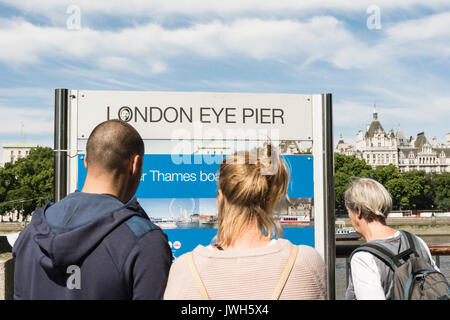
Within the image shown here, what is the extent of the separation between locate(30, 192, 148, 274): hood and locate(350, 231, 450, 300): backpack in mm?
1151

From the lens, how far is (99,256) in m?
1.67

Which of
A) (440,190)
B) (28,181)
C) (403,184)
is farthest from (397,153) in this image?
(28,181)

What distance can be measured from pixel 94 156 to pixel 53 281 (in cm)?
51

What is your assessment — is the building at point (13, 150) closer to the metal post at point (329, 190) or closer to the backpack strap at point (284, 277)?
the metal post at point (329, 190)

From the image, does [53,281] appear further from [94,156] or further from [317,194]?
[317,194]

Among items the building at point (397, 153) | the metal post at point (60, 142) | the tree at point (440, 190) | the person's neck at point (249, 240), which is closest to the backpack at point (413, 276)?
the person's neck at point (249, 240)

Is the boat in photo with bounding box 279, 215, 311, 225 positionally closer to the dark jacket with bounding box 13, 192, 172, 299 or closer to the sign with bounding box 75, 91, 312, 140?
the sign with bounding box 75, 91, 312, 140

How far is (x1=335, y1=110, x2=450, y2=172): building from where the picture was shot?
107688mm

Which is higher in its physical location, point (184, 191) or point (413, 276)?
point (184, 191)

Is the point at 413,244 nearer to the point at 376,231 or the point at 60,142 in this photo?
the point at 376,231

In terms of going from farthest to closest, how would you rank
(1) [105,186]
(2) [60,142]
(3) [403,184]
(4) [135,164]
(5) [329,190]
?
(3) [403,184] < (5) [329,190] < (2) [60,142] < (4) [135,164] < (1) [105,186]

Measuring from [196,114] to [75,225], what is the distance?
1702 mm

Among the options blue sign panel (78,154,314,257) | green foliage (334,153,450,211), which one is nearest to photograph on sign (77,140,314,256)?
blue sign panel (78,154,314,257)

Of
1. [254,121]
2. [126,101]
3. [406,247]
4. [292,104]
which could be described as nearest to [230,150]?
[254,121]
